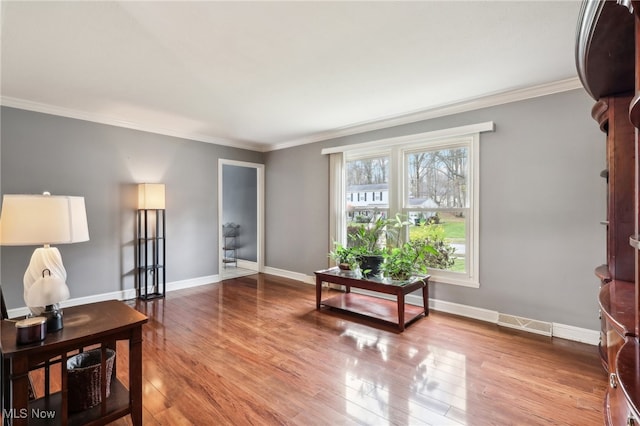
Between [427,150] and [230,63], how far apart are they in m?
2.54

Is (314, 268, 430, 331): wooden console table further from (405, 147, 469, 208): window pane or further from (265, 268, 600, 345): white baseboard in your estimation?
(405, 147, 469, 208): window pane

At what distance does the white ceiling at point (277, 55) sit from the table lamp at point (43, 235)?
4.15ft

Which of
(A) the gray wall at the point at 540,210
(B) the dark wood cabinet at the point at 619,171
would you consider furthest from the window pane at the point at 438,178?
(B) the dark wood cabinet at the point at 619,171

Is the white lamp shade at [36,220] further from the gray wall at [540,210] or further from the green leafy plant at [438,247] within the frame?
the gray wall at [540,210]

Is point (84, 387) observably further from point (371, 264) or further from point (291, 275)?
point (291, 275)

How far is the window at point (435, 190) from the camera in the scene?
3545mm

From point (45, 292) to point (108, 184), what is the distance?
3.15 m

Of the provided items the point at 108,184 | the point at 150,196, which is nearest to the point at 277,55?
the point at 150,196

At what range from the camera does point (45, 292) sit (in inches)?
57.9

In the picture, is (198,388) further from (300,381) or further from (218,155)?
(218,155)

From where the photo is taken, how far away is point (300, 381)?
2.23 metres

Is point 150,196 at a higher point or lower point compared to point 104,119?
lower

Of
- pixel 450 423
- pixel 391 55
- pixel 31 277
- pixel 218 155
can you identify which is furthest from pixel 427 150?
pixel 31 277

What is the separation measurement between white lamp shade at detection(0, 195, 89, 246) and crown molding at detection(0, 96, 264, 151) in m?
3.00
